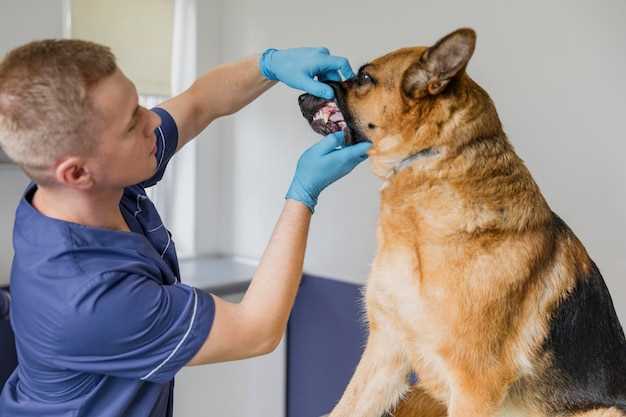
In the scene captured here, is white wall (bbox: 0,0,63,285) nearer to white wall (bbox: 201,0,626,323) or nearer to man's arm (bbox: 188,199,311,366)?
white wall (bbox: 201,0,626,323)

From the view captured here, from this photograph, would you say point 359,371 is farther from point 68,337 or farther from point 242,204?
point 242,204

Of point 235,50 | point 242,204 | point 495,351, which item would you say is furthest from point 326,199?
point 495,351

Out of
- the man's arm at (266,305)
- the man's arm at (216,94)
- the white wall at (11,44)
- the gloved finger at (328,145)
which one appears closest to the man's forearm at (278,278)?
the man's arm at (266,305)

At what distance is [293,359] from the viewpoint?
2.75m

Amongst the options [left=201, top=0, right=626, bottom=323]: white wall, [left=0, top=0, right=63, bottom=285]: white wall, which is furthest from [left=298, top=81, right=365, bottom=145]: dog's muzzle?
[left=0, top=0, right=63, bottom=285]: white wall

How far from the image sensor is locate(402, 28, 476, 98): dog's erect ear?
1.02 meters

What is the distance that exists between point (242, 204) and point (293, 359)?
0.73 meters

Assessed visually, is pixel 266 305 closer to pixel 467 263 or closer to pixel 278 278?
pixel 278 278

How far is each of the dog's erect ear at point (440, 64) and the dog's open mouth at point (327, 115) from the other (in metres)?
0.13

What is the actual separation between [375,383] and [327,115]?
1.76ft

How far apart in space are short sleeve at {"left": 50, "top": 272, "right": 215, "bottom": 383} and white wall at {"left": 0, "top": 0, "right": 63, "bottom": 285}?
4.20ft

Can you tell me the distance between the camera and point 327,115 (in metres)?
1.22

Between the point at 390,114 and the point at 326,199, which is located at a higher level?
the point at 390,114

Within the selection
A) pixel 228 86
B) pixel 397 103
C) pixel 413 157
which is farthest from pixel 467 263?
pixel 228 86
